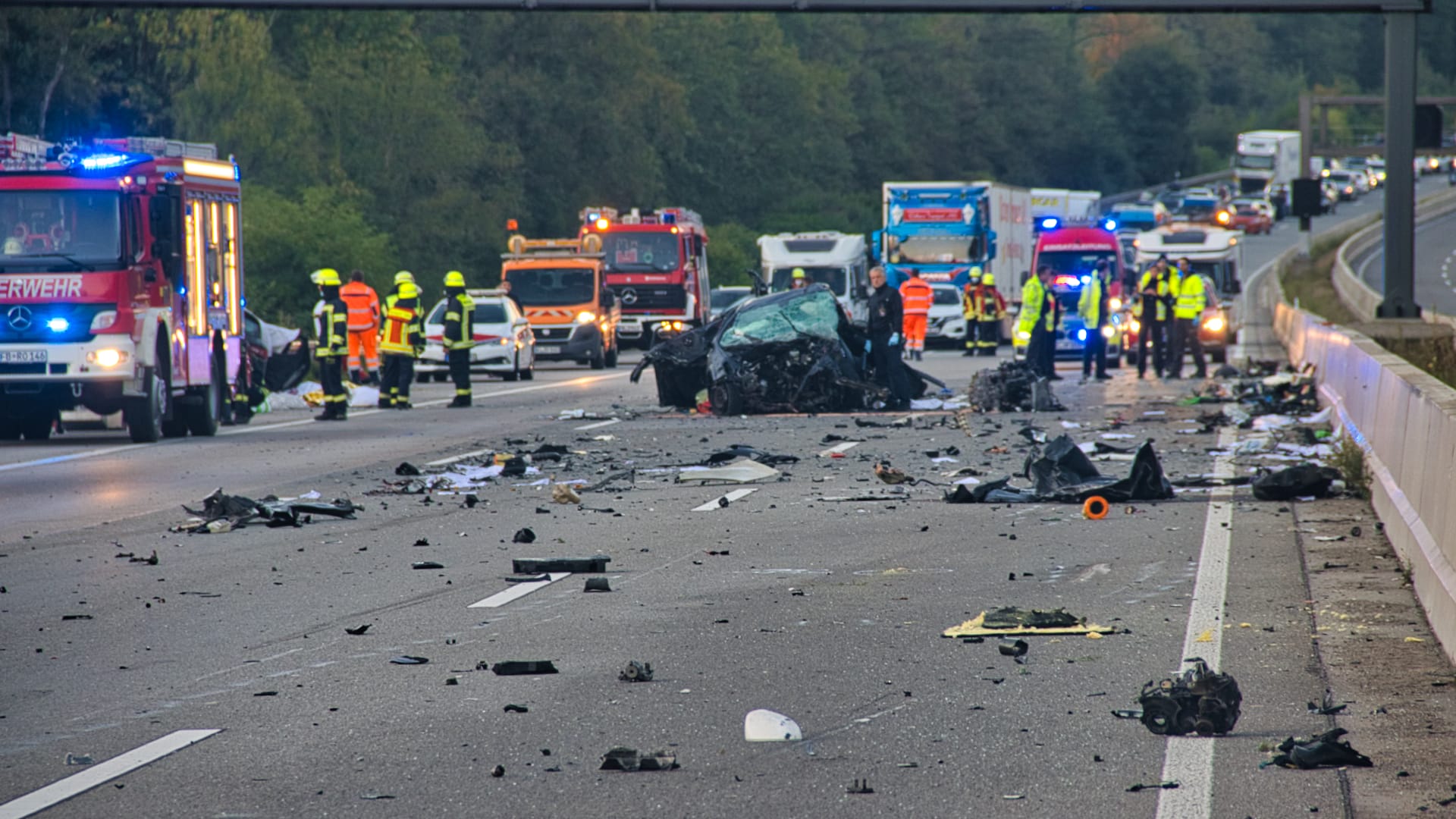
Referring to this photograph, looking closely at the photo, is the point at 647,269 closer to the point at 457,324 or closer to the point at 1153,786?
the point at 457,324

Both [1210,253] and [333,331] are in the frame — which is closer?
[333,331]

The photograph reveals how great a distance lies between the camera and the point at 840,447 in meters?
19.5

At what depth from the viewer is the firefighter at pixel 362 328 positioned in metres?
28.9

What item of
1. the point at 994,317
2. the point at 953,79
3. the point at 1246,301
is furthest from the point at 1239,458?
the point at 953,79

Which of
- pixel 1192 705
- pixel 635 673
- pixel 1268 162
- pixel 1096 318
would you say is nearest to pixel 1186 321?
pixel 1096 318

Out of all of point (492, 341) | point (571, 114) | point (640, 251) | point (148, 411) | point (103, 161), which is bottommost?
point (148, 411)

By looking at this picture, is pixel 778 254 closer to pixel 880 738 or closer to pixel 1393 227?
pixel 1393 227

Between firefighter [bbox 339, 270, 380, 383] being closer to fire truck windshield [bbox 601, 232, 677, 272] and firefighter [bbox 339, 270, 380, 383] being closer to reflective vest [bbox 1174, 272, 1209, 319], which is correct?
reflective vest [bbox 1174, 272, 1209, 319]

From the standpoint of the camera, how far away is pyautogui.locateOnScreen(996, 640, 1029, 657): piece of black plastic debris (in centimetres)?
840

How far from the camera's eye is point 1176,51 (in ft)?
479

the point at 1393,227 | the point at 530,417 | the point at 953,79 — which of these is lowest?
the point at 530,417

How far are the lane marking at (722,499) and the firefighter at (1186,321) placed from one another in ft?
57.2

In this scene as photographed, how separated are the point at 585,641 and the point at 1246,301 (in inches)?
2247

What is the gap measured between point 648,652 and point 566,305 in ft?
110
